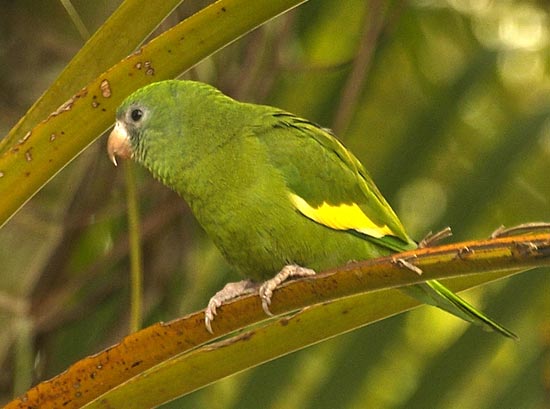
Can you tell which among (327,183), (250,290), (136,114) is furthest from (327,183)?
(136,114)

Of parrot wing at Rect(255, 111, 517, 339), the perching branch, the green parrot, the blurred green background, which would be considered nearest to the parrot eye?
the green parrot

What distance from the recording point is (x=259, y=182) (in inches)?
47.4

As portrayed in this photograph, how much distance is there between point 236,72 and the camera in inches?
73.1

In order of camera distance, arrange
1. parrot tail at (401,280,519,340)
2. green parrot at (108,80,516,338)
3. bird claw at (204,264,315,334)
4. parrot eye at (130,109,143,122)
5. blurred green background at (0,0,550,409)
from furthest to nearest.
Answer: blurred green background at (0,0,550,409) < parrot eye at (130,109,143,122) < green parrot at (108,80,516,338) < parrot tail at (401,280,519,340) < bird claw at (204,264,315,334)

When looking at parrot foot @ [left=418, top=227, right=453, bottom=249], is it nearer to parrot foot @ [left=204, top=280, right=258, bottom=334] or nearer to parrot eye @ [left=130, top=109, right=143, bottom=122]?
parrot foot @ [left=204, top=280, right=258, bottom=334]

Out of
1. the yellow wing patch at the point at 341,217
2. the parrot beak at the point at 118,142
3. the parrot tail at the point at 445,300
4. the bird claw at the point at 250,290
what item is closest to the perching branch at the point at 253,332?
the bird claw at the point at 250,290

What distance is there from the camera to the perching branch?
67 cm

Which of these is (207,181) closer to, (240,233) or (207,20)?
(240,233)

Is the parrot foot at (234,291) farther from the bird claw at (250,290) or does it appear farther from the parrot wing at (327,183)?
the parrot wing at (327,183)

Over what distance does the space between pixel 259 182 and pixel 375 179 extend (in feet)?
1.23

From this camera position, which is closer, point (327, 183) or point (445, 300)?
point (445, 300)

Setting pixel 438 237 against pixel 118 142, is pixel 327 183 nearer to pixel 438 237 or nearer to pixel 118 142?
pixel 118 142

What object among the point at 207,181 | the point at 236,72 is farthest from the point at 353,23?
the point at 207,181

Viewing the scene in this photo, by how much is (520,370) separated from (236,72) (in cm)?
80
